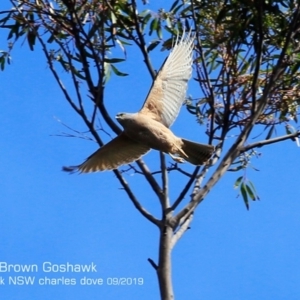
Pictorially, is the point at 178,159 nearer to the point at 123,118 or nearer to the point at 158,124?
the point at 158,124

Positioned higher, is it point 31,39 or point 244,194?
point 31,39

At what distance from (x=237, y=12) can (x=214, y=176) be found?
3.22 feet

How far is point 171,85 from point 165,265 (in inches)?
48.5

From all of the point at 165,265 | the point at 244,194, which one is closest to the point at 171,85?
the point at 244,194

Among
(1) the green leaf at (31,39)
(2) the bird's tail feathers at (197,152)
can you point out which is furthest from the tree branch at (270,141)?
(1) the green leaf at (31,39)

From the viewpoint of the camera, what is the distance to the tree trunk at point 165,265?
133 inches

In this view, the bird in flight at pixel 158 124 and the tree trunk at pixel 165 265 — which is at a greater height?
the bird in flight at pixel 158 124

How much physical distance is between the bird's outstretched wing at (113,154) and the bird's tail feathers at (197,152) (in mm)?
233

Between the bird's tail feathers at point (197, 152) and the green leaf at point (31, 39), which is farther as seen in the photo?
the green leaf at point (31, 39)

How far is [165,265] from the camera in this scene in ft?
11.2

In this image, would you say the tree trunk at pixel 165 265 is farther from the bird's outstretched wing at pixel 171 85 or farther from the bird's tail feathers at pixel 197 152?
the bird's outstretched wing at pixel 171 85

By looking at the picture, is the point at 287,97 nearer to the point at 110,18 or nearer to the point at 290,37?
the point at 290,37

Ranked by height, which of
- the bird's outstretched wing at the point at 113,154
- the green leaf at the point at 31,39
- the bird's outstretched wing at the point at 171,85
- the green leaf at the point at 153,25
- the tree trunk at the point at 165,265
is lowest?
the tree trunk at the point at 165,265

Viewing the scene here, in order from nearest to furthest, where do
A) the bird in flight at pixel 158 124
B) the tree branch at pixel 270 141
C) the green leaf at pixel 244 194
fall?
the tree branch at pixel 270 141 < the bird in flight at pixel 158 124 < the green leaf at pixel 244 194
